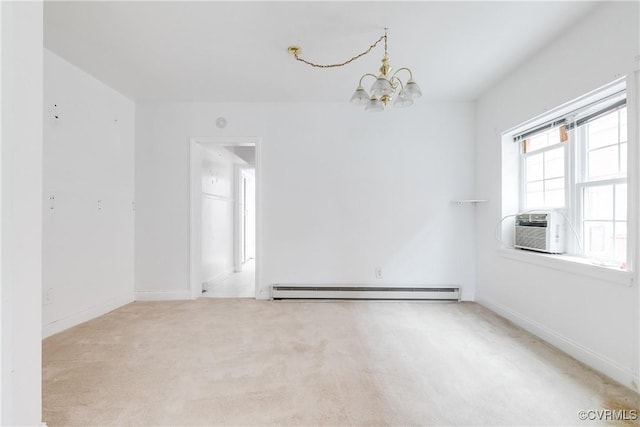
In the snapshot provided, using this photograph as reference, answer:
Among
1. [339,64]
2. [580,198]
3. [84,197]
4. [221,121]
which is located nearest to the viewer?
[580,198]

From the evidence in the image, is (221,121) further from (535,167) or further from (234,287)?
(535,167)

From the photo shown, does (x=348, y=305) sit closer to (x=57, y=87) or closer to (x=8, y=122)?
(x=8, y=122)

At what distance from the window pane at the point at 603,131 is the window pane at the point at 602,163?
5 centimetres

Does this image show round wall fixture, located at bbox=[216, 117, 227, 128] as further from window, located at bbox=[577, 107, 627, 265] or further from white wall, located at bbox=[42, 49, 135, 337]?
window, located at bbox=[577, 107, 627, 265]

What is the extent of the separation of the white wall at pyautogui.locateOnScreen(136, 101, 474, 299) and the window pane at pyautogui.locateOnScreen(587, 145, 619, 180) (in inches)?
55.3

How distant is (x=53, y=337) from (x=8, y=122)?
91.4 inches

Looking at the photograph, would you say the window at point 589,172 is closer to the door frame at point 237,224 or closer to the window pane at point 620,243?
the window pane at point 620,243

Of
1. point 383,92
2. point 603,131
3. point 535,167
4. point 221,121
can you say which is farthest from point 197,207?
point 603,131

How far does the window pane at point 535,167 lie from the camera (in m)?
2.89

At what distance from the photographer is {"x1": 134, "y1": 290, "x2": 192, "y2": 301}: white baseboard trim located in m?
3.67

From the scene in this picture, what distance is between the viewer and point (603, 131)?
87.9 inches

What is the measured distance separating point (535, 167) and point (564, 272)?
3.82 ft

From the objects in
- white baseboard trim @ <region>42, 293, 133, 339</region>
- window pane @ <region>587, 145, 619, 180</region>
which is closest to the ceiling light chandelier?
window pane @ <region>587, 145, 619, 180</region>

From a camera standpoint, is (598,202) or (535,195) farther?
(535,195)
